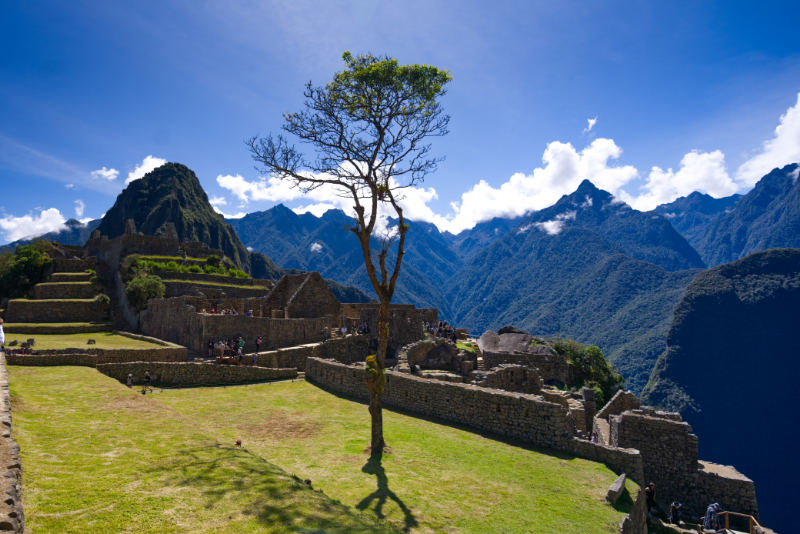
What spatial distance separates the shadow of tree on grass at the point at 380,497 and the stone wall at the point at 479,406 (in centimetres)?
456

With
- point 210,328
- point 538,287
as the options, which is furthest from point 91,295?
point 538,287

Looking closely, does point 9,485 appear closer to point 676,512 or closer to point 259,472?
point 259,472

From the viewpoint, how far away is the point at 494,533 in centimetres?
781

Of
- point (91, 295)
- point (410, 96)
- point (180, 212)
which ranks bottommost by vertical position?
point (91, 295)

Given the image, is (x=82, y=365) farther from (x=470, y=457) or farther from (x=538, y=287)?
(x=538, y=287)

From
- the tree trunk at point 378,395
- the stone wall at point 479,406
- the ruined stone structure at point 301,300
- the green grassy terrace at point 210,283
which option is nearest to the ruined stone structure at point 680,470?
the stone wall at point 479,406

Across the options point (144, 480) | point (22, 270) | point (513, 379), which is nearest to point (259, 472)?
point (144, 480)

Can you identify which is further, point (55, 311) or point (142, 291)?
point (55, 311)

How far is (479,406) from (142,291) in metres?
32.7

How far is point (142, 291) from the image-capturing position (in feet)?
115

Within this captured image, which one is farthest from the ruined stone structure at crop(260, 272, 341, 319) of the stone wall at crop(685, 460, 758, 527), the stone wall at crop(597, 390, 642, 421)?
the stone wall at crop(685, 460, 758, 527)

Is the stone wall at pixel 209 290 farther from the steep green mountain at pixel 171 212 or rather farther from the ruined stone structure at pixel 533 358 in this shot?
the steep green mountain at pixel 171 212

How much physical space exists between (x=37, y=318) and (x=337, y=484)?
131ft

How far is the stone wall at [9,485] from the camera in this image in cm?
421
